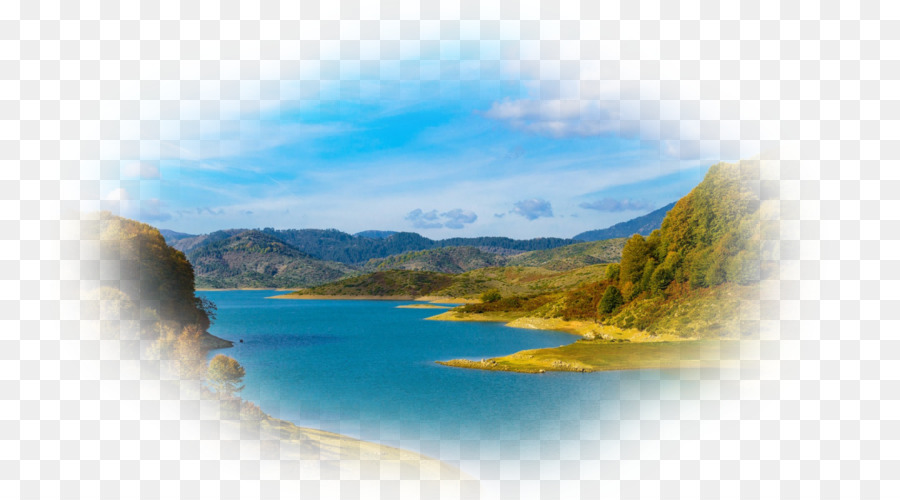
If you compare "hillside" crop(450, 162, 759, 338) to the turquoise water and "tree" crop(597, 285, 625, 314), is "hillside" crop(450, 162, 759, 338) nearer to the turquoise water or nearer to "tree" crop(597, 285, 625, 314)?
"tree" crop(597, 285, 625, 314)

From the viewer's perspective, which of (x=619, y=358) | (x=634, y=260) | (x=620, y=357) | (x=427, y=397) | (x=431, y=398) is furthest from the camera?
(x=634, y=260)

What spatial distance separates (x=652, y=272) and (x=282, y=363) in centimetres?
4787

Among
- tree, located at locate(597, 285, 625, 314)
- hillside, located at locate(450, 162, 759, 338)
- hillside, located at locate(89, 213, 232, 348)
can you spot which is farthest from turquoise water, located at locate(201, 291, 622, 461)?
hillside, located at locate(450, 162, 759, 338)

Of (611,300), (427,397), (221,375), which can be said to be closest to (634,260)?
(611,300)

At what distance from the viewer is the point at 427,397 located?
124ft

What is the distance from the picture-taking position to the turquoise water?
27.8 metres

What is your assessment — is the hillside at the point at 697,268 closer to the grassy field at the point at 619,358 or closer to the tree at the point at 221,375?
the grassy field at the point at 619,358

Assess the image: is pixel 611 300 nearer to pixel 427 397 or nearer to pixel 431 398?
pixel 427 397

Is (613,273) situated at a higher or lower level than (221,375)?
higher

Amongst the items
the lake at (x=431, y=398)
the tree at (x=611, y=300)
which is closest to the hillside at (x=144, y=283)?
the lake at (x=431, y=398)

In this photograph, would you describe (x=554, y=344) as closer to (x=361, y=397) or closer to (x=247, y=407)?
(x=361, y=397)

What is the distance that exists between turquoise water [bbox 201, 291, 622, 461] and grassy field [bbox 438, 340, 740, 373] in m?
2.50

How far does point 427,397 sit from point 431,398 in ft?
1.40

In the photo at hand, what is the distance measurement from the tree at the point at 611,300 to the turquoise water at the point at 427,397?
13.3 m
